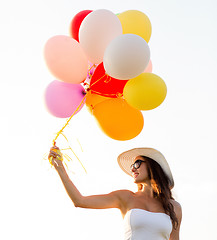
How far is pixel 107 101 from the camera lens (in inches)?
155

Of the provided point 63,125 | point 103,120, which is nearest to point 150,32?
point 103,120

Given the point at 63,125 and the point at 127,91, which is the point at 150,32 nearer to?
the point at 127,91

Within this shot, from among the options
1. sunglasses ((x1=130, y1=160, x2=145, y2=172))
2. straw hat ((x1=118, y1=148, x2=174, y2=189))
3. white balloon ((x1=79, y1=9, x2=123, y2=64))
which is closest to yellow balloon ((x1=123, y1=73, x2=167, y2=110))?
white balloon ((x1=79, y1=9, x2=123, y2=64))

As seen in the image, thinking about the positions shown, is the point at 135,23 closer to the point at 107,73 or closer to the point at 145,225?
the point at 107,73

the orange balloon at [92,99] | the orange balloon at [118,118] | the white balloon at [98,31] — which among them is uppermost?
the white balloon at [98,31]

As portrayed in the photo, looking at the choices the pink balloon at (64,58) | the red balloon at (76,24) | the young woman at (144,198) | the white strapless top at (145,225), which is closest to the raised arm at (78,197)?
the young woman at (144,198)

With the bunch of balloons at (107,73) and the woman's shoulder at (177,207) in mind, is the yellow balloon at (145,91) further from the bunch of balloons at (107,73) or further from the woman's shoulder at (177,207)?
the woman's shoulder at (177,207)

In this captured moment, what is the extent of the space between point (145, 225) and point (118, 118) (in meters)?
1.02

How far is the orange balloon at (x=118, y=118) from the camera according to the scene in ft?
12.7

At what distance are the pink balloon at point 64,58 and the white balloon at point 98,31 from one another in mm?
113

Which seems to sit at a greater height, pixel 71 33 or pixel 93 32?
pixel 71 33

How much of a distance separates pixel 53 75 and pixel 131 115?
0.84 metres

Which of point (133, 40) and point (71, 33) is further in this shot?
point (71, 33)

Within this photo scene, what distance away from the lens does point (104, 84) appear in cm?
385
